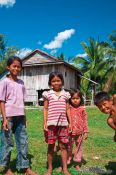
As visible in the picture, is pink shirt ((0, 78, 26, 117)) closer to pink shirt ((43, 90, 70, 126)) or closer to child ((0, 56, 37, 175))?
child ((0, 56, 37, 175))

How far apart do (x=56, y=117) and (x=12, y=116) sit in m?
0.76

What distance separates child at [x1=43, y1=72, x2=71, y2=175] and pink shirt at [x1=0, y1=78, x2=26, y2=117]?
0.47 m

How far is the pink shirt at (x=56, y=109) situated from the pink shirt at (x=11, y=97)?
476mm

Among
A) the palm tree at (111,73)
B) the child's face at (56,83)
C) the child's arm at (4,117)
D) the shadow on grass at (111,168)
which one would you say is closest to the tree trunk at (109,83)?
the palm tree at (111,73)

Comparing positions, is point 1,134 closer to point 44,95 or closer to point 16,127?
point 16,127

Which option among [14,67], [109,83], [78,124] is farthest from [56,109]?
[109,83]

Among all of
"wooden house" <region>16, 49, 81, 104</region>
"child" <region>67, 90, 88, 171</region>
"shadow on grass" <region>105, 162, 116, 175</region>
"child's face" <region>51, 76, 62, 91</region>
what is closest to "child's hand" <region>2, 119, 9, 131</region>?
"child's face" <region>51, 76, 62, 91</region>

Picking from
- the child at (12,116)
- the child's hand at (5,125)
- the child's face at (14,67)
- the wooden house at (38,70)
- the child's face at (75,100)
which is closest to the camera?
the child's hand at (5,125)

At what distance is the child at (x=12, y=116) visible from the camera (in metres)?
5.43

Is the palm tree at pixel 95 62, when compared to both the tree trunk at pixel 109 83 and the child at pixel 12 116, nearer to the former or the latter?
the tree trunk at pixel 109 83

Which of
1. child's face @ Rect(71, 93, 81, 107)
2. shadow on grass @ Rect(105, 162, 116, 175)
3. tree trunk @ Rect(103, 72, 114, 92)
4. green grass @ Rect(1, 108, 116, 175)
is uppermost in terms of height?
tree trunk @ Rect(103, 72, 114, 92)

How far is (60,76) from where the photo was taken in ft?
18.9

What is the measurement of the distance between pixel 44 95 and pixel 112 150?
311 centimetres

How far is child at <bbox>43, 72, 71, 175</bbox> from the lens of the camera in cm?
563
